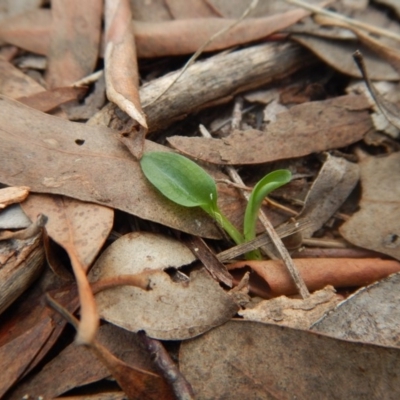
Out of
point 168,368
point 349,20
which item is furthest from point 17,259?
point 349,20

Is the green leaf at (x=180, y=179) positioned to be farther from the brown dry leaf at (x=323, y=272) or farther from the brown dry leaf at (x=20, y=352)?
the brown dry leaf at (x=20, y=352)

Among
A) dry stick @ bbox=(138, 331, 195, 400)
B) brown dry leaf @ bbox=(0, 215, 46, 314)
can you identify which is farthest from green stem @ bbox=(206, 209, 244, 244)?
brown dry leaf @ bbox=(0, 215, 46, 314)

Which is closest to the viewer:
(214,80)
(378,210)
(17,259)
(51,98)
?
(17,259)

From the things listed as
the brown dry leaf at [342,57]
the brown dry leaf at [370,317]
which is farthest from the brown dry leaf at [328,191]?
the brown dry leaf at [342,57]

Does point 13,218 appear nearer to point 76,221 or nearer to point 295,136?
point 76,221

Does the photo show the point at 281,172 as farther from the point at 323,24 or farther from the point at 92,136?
the point at 323,24

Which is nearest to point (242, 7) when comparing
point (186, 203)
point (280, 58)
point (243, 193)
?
point (280, 58)
